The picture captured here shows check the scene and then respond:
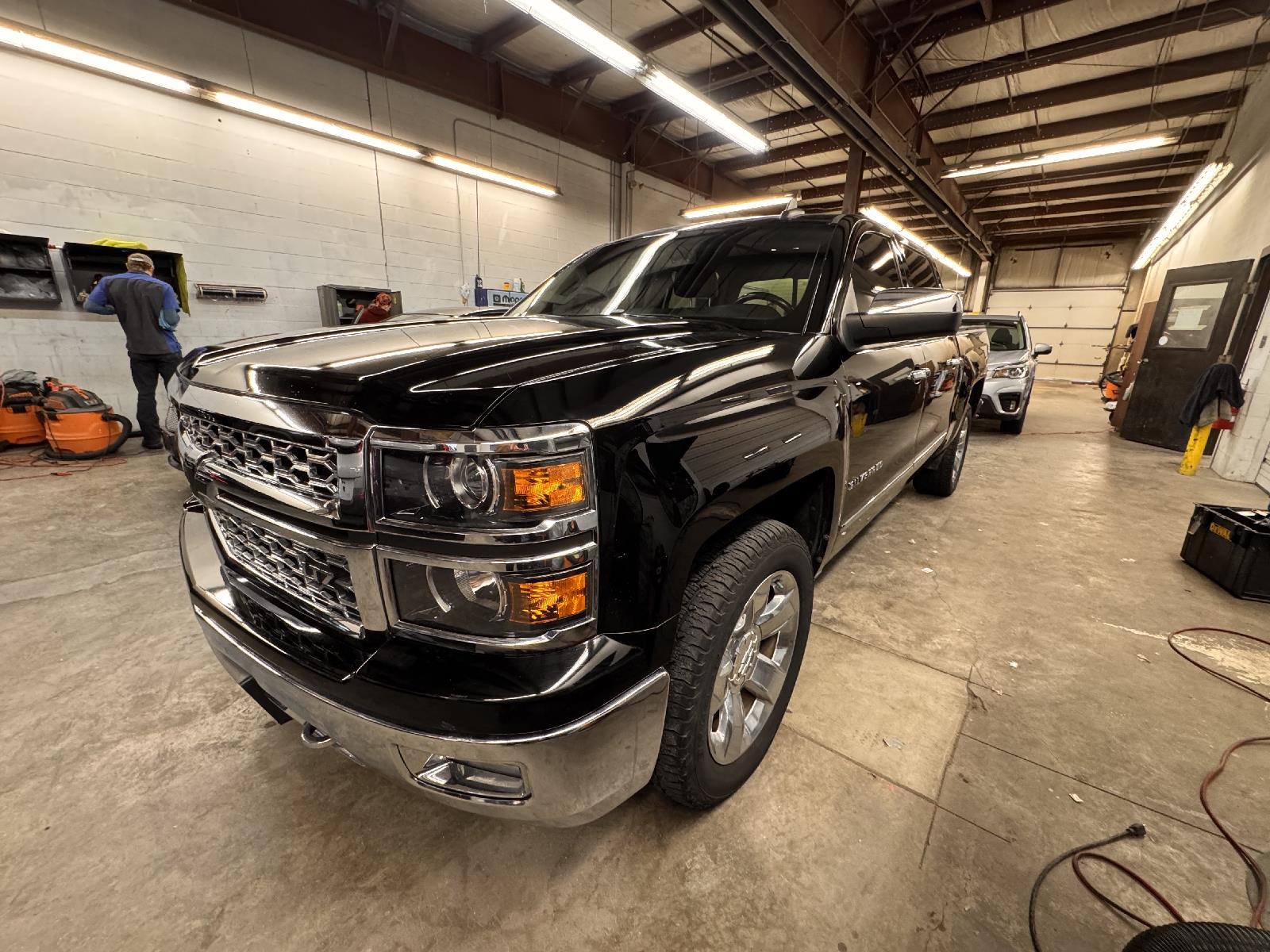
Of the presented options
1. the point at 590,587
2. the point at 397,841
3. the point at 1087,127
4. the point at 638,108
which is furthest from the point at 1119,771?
the point at 1087,127

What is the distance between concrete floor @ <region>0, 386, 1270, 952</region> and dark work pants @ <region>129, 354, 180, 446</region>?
3.38 meters

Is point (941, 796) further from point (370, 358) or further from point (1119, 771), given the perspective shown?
point (370, 358)

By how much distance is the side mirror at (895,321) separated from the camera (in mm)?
1453

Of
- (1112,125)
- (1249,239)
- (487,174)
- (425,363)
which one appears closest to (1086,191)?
(1112,125)

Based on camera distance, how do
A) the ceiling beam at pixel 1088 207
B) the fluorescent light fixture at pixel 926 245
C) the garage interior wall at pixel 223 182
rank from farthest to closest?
1. the ceiling beam at pixel 1088 207
2. the fluorescent light fixture at pixel 926 245
3. the garage interior wall at pixel 223 182

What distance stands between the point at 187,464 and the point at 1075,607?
3.50 m

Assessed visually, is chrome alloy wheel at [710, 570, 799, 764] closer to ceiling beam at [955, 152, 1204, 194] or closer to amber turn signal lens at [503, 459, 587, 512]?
amber turn signal lens at [503, 459, 587, 512]

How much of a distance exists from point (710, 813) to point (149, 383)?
21.3 ft

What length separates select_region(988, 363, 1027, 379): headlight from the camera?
21.6 feet

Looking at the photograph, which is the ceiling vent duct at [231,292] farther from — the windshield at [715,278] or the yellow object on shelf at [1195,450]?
the yellow object on shelf at [1195,450]

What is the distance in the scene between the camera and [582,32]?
3932 mm

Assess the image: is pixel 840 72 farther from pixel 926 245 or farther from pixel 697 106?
pixel 926 245

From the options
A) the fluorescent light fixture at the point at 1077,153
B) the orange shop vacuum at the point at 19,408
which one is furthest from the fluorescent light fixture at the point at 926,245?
the orange shop vacuum at the point at 19,408

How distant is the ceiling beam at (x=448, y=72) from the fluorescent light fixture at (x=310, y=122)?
26.9 inches
